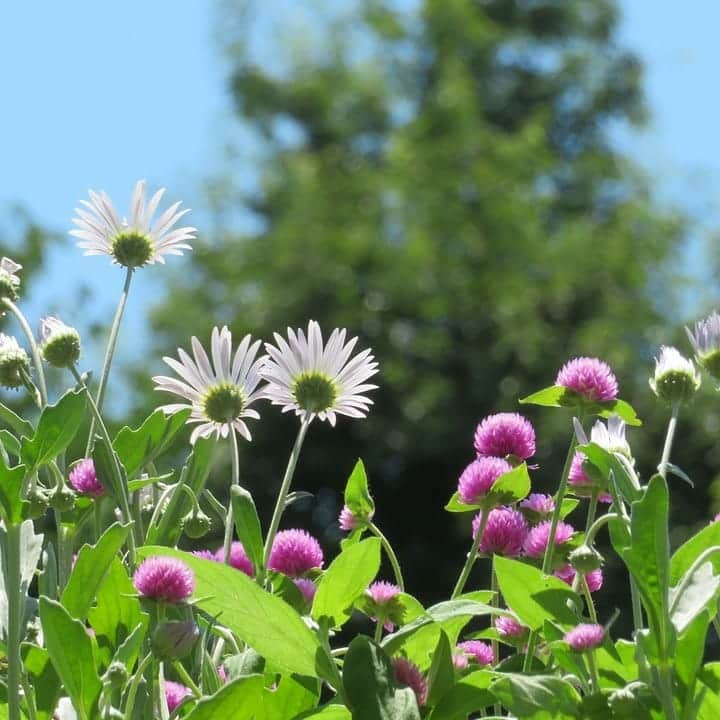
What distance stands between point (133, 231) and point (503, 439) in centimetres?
29

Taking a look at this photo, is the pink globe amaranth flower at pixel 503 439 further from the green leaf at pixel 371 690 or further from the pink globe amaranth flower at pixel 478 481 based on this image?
the green leaf at pixel 371 690

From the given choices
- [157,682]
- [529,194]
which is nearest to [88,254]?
[157,682]

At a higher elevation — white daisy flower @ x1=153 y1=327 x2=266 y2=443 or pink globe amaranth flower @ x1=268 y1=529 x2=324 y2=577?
white daisy flower @ x1=153 y1=327 x2=266 y2=443

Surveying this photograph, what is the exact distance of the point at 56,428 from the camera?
0.70 m

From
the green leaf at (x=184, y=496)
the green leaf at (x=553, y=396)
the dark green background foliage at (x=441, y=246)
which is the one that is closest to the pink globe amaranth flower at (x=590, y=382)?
the green leaf at (x=553, y=396)

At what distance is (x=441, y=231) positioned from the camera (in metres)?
14.7

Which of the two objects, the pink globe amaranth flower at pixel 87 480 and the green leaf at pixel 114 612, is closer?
the green leaf at pixel 114 612

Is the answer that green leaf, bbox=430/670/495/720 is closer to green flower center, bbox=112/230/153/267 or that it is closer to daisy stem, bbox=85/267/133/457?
daisy stem, bbox=85/267/133/457

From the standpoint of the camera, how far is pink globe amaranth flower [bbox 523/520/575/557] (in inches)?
35.1

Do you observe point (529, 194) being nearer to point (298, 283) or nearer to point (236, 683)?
point (298, 283)

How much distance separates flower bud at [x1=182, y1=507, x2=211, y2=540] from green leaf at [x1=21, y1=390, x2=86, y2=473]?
0.19 metres

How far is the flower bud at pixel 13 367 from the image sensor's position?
35.8 inches

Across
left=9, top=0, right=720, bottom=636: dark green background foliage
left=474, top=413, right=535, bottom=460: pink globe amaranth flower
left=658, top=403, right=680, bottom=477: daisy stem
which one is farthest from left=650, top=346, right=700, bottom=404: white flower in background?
left=9, top=0, right=720, bottom=636: dark green background foliage

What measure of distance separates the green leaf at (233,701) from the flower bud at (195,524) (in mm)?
285
